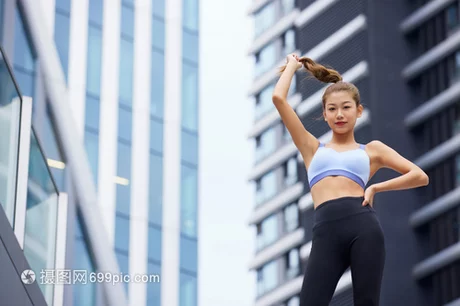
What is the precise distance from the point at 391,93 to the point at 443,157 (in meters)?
5.27

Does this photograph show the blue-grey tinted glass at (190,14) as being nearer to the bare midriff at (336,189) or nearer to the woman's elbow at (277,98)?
the woman's elbow at (277,98)

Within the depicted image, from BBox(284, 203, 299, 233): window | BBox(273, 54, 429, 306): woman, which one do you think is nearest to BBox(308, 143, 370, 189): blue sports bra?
BBox(273, 54, 429, 306): woman

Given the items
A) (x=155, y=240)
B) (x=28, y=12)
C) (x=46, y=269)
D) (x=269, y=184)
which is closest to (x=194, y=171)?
(x=155, y=240)

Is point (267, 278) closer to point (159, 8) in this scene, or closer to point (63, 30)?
point (159, 8)

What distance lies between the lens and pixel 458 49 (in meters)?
59.9

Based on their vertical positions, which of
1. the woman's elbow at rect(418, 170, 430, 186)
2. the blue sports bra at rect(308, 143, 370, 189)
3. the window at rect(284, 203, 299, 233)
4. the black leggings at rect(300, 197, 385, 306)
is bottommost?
the black leggings at rect(300, 197, 385, 306)

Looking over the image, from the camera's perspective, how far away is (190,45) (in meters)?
45.3

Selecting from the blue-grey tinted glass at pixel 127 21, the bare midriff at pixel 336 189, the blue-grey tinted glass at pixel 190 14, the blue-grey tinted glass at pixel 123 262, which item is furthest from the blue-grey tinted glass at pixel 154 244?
the bare midriff at pixel 336 189

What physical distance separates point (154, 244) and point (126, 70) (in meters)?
6.17

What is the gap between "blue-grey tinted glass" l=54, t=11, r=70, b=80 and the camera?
38.6 m

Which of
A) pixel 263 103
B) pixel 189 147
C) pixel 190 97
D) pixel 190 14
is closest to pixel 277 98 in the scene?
pixel 189 147

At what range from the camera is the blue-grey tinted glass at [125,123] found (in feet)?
133

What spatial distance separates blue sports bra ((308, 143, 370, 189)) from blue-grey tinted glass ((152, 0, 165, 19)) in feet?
117

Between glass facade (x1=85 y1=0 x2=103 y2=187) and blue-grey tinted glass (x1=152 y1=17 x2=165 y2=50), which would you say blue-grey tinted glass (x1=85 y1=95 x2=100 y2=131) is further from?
blue-grey tinted glass (x1=152 y1=17 x2=165 y2=50)
